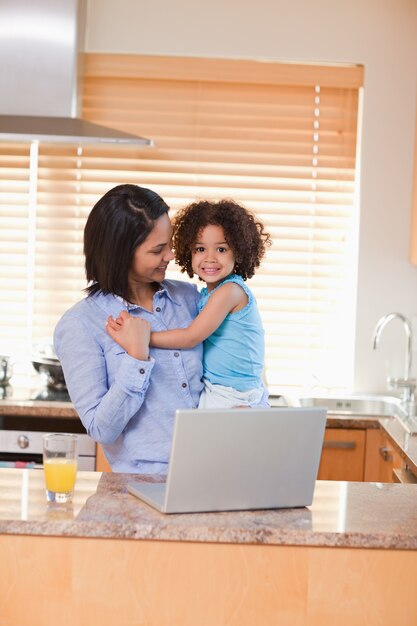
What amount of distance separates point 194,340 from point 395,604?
775 mm

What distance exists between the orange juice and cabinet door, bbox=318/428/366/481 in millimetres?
1854

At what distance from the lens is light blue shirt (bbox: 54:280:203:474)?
2055mm

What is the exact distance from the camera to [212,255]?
8.19ft

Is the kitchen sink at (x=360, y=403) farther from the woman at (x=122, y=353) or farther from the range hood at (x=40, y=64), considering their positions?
the woman at (x=122, y=353)

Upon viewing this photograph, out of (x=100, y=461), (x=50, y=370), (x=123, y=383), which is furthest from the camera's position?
(x=50, y=370)

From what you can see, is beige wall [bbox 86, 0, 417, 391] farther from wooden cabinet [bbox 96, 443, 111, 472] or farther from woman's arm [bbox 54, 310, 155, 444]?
woman's arm [bbox 54, 310, 155, 444]

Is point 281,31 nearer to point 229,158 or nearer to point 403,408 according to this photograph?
point 229,158

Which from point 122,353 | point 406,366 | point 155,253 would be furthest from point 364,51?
point 122,353

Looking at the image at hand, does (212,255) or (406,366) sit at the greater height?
(212,255)

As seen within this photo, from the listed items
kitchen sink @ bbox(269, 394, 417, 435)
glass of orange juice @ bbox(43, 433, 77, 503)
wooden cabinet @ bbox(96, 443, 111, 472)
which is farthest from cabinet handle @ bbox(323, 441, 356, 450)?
glass of orange juice @ bbox(43, 433, 77, 503)

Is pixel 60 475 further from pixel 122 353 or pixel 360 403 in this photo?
pixel 360 403

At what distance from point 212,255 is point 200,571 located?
3.13 ft

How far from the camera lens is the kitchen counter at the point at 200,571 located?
68.4 inches

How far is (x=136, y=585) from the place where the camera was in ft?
5.78
